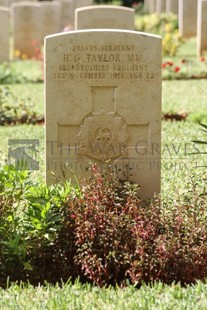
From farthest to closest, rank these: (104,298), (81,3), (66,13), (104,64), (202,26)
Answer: (81,3) < (66,13) < (202,26) < (104,64) < (104,298)

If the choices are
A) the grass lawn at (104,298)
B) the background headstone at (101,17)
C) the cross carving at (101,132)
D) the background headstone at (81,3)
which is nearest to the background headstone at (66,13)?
the background headstone at (81,3)

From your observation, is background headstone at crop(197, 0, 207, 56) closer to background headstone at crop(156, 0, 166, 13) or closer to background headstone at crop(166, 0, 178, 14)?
background headstone at crop(166, 0, 178, 14)

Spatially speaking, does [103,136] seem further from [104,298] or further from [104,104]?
[104,298]

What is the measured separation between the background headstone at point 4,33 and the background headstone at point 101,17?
4.74 meters

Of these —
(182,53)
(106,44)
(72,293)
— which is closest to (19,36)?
(182,53)

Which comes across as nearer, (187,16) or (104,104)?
(104,104)

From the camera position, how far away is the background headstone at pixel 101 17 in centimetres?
1297

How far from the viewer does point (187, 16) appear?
2392cm

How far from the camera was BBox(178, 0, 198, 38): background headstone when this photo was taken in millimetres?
23797

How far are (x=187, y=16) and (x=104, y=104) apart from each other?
60.9 feet

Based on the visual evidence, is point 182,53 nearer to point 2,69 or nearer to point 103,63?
point 2,69

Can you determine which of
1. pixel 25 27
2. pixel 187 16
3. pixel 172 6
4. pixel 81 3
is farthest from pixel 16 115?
pixel 172 6

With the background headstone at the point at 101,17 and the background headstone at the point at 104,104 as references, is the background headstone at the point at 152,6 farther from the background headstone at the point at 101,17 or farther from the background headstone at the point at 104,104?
the background headstone at the point at 104,104

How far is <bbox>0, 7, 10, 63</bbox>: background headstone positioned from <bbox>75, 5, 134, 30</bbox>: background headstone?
4.74 metres
